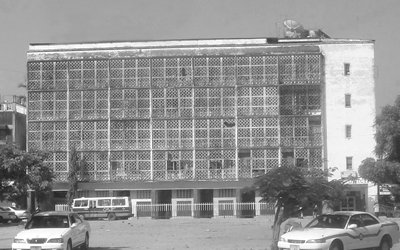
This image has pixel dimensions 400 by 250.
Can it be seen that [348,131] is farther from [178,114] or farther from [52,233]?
[52,233]

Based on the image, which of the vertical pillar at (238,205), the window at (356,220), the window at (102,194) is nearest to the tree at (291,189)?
the window at (356,220)

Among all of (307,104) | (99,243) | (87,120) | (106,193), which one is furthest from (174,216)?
(99,243)

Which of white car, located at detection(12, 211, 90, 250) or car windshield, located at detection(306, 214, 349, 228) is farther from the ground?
car windshield, located at detection(306, 214, 349, 228)

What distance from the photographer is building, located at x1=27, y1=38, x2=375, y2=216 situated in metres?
63.0

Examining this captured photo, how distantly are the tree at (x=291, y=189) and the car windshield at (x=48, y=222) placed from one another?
22.3 ft

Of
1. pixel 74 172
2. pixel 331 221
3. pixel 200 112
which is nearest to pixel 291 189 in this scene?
pixel 331 221

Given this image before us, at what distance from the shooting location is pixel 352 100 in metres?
63.9

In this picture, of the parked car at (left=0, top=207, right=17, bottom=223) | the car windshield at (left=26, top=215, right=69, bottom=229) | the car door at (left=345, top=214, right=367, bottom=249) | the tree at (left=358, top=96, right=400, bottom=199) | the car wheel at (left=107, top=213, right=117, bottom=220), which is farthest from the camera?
the car wheel at (left=107, top=213, right=117, bottom=220)

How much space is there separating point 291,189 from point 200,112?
1602 inches

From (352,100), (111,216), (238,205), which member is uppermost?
(352,100)

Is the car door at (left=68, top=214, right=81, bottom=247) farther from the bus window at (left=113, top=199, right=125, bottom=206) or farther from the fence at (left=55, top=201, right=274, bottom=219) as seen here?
the fence at (left=55, top=201, right=274, bottom=219)

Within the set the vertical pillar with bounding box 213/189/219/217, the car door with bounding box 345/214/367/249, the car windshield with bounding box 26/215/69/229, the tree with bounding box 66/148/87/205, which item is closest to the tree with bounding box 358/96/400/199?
the car door with bounding box 345/214/367/249

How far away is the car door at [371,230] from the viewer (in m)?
20.9

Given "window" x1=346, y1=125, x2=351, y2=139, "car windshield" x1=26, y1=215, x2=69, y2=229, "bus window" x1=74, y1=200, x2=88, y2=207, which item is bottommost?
"bus window" x1=74, y1=200, x2=88, y2=207
